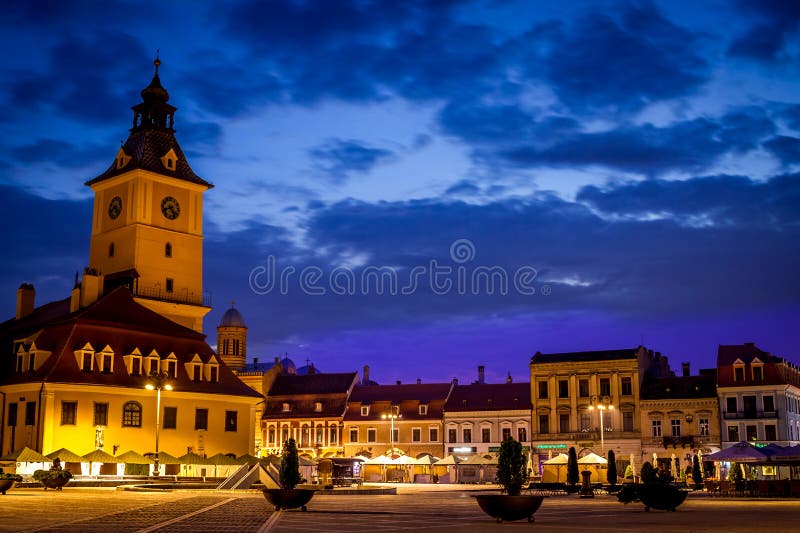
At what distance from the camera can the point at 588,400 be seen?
287 ft

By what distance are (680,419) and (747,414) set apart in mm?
5535

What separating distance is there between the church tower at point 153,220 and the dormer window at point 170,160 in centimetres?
8

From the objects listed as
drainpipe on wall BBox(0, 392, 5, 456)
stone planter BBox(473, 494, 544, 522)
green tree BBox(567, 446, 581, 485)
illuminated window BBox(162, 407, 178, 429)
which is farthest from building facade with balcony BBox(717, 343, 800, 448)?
stone planter BBox(473, 494, 544, 522)

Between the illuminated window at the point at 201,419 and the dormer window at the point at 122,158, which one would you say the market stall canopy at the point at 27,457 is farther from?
the dormer window at the point at 122,158

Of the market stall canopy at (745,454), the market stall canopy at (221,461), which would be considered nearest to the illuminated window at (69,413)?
the market stall canopy at (221,461)

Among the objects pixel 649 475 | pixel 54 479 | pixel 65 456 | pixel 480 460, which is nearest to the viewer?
pixel 649 475

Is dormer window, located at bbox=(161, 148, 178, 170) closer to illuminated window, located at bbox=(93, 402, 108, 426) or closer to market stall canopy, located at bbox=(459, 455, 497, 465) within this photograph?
illuminated window, located at bbox=(93, 402, 108, 426)

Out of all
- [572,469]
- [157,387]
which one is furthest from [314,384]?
[572,469]

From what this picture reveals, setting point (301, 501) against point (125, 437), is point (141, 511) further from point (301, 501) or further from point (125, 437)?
point (125, 437)

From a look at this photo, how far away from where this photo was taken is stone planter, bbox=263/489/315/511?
3347 cm

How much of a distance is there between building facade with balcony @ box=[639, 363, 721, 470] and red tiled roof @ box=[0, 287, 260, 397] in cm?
3487

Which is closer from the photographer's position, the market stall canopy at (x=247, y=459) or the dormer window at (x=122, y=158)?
the market stall canopy at (x=247, y=459)

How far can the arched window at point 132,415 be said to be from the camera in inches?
2510

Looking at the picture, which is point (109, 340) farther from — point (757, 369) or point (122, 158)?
point (757, 369)
